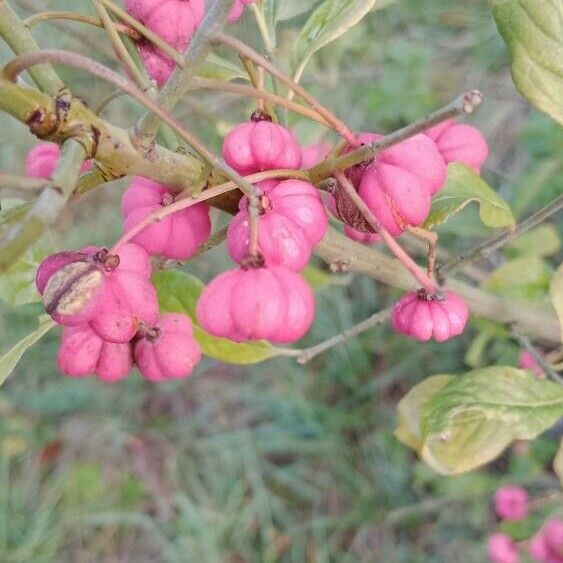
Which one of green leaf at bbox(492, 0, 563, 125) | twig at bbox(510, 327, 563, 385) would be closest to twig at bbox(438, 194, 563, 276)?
green leaf at bbox(492, 0, 563, 125)

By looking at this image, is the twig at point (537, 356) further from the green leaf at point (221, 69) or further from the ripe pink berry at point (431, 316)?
the green leaf at point (221, 69)

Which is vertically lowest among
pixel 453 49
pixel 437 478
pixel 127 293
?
pixel 437 478

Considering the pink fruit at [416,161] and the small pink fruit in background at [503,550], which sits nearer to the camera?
the pink fruit at [416,161]

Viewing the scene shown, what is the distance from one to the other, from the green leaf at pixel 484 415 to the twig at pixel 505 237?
17 cm

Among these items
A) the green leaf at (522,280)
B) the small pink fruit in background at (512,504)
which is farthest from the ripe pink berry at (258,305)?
the small pink fruit in background at (512,504)

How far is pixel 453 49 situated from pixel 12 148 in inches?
77.2

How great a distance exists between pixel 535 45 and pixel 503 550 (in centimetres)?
169

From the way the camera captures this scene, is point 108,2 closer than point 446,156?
Yes

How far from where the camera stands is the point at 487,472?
278cm

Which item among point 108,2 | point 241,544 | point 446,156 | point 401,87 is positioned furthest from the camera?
point 241,544

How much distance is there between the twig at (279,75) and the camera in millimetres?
675

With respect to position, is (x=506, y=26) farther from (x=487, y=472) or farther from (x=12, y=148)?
(x=12, y=148)

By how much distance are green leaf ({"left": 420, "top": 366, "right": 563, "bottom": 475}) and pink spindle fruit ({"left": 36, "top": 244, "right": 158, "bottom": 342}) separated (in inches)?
17.4

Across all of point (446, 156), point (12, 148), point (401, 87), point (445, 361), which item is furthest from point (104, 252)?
point (12, 148)
